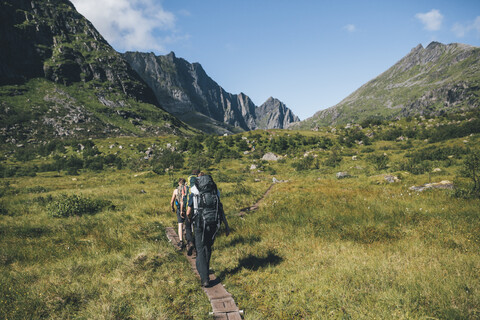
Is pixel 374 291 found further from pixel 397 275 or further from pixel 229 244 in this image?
pixel 229 244

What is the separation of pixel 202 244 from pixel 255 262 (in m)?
2.18

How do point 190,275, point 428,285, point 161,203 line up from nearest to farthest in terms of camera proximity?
point 428,285 < point 190,275 < point 161,203

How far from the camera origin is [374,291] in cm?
479

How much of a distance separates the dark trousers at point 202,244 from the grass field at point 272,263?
1.54 ft

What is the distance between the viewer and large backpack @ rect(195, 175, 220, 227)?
5.73m

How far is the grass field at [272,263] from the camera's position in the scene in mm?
4430

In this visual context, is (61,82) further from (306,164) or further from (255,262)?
(255,262)

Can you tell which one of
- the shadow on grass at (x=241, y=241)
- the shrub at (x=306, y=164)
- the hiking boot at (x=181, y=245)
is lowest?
the shadow on grass at (x=241, y=241)

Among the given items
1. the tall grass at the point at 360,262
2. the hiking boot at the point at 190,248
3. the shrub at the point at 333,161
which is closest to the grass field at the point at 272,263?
the tall grass at the point at 360,262

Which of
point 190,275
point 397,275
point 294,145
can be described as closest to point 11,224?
point 190,275

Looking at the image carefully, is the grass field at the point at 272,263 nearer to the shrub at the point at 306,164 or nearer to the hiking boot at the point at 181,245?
the hiking boot at the point at 181,245

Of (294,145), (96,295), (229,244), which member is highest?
(294,145)

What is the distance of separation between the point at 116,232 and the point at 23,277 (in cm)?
384

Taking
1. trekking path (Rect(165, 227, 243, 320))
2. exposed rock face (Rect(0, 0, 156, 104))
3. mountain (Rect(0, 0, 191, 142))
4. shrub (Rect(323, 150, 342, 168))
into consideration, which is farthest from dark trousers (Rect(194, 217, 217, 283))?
exposed rock face (Rect(0, 0, 156, 104))
